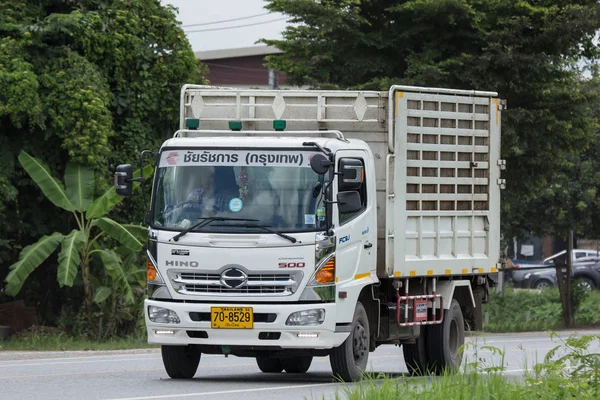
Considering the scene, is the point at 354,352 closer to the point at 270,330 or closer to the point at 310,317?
the point at 310,317

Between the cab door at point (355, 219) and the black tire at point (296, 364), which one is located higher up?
the cab door at point (355, 219)

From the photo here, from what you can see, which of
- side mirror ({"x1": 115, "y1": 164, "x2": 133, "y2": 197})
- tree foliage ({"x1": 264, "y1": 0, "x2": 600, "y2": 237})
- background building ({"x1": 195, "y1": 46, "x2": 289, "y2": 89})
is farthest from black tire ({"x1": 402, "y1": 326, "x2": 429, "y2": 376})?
background building ({"x1": 195, "y1": 46, "x2": 289, "y2": 89})

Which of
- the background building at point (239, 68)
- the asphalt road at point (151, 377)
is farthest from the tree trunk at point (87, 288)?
the background building at point (239, 68)

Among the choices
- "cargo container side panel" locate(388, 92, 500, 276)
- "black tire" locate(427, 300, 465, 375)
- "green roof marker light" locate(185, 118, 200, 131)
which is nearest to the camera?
"green roof marker light" locate(185, 118, 200, 131)

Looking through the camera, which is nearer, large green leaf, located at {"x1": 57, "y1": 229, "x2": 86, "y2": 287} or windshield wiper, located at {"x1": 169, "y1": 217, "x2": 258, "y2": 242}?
windshield wiper, located at {"x1": 169, "y1": 217, "x2": 258, "y2": 242}

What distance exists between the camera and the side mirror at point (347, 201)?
13.5 m

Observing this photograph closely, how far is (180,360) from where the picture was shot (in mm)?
14547

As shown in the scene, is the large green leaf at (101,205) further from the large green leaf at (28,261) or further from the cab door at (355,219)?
the cab door at (355,219)

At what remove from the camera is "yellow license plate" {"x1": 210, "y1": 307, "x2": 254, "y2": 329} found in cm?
1332

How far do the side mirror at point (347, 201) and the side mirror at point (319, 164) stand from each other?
1.01 feet

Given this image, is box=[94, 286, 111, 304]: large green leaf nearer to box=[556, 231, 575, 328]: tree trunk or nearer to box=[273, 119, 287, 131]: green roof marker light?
box=[273, 119, 287, 131]: green roof marker light

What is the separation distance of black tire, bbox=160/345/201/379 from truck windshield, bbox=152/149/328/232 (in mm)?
1540

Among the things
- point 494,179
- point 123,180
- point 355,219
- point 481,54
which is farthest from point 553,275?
point 123,180

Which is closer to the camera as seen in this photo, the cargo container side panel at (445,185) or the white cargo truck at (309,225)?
the white cargo truck at (309,225)
